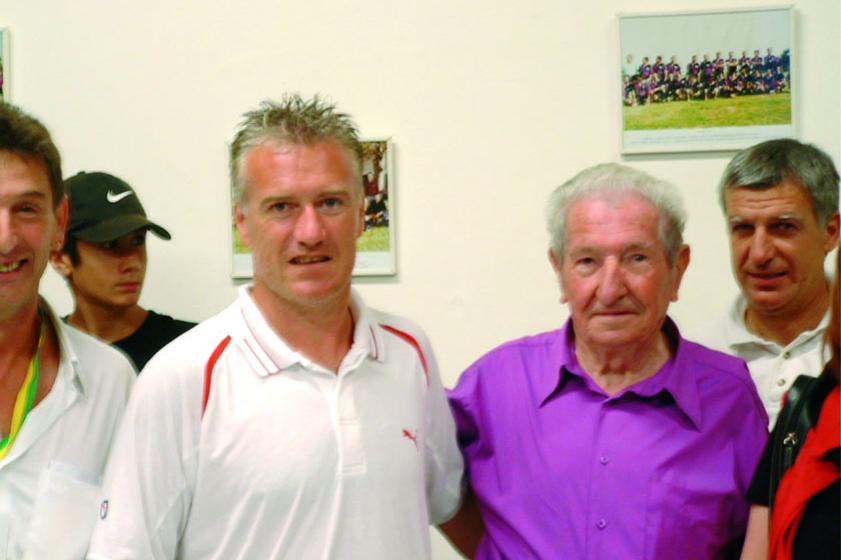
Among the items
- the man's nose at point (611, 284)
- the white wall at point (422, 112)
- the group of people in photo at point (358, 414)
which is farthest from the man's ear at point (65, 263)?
the man's nose at point (611, 284)

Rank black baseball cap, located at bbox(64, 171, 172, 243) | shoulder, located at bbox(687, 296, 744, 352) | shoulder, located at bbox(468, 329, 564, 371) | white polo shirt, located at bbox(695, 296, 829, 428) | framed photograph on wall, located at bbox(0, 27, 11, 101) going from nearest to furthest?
1. shoulder, located at bbox(468, 329, 564, 371)
2. white polo shirt, located at bbox(695, 296, 829, 428)
3. shoulder, located at bbox(687, 296, 744, 352)
4. black baseball cap, located at bbox(64, 171, 172, 243)
5. framed photograph on wall, located at bbox(0, 27, 11, 101)

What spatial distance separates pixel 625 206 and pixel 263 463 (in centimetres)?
85

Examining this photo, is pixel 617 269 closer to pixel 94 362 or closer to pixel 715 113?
pixel 94 362

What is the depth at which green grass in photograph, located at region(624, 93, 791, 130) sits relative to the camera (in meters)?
2.74

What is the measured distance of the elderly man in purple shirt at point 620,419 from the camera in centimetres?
175

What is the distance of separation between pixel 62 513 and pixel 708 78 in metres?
2.15

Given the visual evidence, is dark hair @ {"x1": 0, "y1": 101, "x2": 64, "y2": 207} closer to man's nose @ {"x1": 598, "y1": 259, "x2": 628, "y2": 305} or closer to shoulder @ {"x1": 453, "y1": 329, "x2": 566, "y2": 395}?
shoulder @ {"x1": 453, "y1": 329, "x2": 566, "y2": 395}

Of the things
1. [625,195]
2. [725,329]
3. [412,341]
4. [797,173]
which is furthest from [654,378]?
[797,173]

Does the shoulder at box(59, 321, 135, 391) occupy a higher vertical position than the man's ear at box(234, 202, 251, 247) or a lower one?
lower

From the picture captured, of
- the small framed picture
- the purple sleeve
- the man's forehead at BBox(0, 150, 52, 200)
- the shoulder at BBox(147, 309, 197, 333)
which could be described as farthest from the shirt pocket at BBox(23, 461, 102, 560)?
the small framed picture

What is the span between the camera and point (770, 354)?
7.47 ft

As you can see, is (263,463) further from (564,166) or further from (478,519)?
(564,166)

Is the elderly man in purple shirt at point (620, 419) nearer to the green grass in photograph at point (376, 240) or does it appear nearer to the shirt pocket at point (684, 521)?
the shirt pocket at point (684, 521)

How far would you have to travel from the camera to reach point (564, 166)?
112 inches
